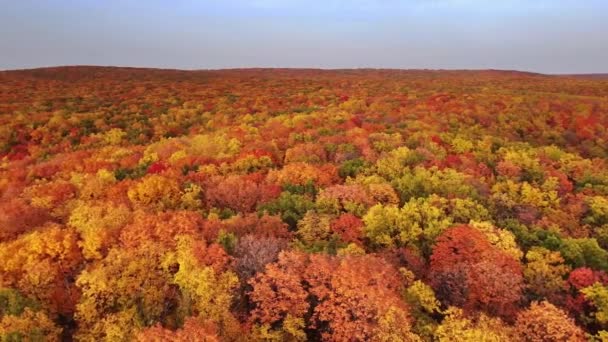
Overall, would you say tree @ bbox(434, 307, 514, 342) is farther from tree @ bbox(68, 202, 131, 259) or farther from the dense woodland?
tree @ bbox(68, 202, 131, 259)

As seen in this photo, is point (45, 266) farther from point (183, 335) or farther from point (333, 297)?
point (333, 297)

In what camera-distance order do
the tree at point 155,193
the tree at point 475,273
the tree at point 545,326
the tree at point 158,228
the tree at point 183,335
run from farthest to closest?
1. the tree at point 155,193
2. the tree at point 158,228
3. the tree at point 475,273
4. the tree at point 545,326
5. the tree at point 183,335

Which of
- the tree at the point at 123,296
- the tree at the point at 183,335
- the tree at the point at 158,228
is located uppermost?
the tree at the point at 158,228

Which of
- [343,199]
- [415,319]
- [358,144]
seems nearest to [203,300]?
[415,319]

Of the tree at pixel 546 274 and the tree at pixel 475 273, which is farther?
the tree at pixel 546 274

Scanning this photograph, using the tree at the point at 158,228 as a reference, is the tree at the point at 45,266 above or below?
below

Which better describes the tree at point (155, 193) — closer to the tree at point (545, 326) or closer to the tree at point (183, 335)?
the tree at point (183, 335)

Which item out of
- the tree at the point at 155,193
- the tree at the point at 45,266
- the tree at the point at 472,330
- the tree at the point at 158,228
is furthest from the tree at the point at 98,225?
the tree at the point at 472,330

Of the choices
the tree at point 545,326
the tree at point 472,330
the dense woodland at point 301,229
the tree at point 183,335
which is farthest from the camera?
the dense woodland at point 301,229

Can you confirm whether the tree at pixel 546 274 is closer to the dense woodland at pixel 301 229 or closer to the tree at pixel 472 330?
the dense woodland at pixel 301 229

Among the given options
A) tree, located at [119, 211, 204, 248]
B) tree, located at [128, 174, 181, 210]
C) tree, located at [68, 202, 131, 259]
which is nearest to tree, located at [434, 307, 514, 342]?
tree, located at [119, 211, 204, 248]

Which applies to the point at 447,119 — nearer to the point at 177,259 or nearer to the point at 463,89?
the point at 463,89
